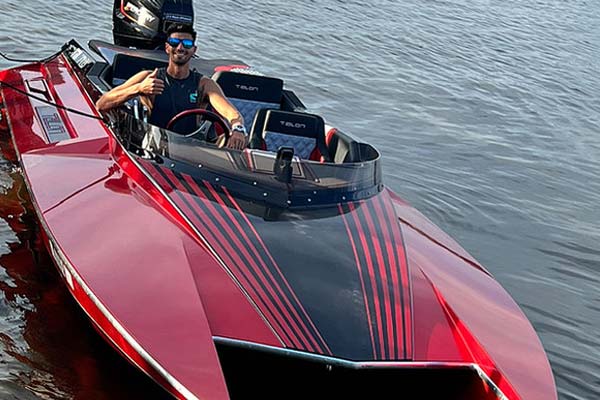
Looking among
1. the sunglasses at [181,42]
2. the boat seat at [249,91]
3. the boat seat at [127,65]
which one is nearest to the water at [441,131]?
the boat seat at [127,65]

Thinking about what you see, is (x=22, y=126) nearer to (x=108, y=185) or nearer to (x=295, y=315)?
(x=108, y=185)

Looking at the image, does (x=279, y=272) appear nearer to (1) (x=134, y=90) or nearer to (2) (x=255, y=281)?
(2) (x=255, y=281)

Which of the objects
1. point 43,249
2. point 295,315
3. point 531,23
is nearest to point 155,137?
point 43,249

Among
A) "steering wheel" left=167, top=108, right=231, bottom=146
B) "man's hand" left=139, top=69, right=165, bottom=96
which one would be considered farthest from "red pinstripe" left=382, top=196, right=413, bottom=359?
"man's hand" left=139, top=69, right=165, bottom=96

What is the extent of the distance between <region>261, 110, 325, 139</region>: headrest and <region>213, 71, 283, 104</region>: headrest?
112 centimetres

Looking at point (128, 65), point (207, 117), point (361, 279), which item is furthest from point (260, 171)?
point (128, 65)

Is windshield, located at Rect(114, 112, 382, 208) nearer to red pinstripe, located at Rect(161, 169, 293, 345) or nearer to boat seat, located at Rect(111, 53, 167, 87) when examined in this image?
red pinstripe, located at Rect(161, 169, 293, 345)

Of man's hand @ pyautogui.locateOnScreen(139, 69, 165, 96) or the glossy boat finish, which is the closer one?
the glossy boat finish

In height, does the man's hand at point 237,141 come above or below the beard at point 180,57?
below

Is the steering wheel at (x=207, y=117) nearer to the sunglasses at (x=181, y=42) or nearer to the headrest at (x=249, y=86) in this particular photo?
the sunglasses at (x=181, y=42)

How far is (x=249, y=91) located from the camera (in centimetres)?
700

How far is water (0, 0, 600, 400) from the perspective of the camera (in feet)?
17.2

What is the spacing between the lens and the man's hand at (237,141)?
5.56 m

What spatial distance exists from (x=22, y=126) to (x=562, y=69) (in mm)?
12395
